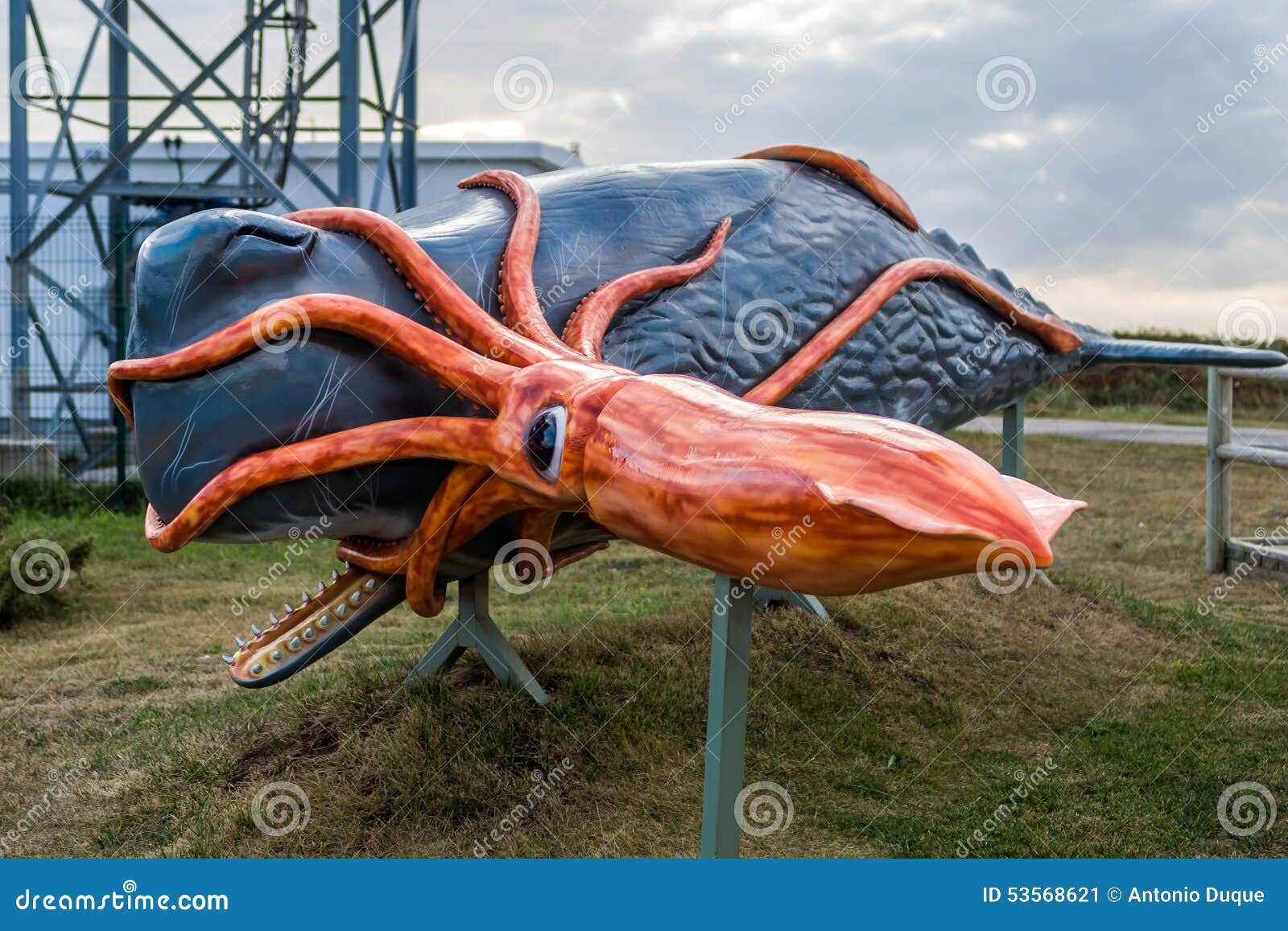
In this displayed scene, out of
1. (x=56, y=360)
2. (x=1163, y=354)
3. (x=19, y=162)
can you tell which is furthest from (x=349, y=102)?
(x=1163, y=354)

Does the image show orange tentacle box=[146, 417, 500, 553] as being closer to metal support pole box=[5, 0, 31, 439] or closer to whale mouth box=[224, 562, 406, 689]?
whale mouth box=[224, 562, 406, 689]

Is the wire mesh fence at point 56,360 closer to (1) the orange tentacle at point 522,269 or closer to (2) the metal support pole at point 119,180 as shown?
(2) the metal support pole at point 119,180

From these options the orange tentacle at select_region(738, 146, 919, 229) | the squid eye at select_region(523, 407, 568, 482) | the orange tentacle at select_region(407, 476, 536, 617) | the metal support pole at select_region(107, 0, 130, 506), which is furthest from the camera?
the metal support pole at select_region(107, 0, 130, 506)

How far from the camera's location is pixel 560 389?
212 cm

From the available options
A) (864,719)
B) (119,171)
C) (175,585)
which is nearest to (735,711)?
(864,719)

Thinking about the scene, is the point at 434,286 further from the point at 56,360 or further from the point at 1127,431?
the point at 1127,431

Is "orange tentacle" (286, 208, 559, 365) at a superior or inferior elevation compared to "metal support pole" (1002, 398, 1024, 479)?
superior

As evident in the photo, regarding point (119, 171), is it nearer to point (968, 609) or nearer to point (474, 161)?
point (474, 161)

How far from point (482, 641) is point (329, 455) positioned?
1834 mm

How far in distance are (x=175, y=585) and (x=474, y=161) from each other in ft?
22.7

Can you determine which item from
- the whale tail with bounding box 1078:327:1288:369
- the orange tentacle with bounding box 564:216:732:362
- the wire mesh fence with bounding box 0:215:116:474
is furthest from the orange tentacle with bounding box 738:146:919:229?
the wire mesh fence with bounding box 0:215:116:474

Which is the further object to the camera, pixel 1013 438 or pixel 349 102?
pixel 349 102

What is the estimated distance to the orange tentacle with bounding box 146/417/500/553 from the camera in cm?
229

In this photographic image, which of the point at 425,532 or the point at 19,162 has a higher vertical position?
the point at 19,162
